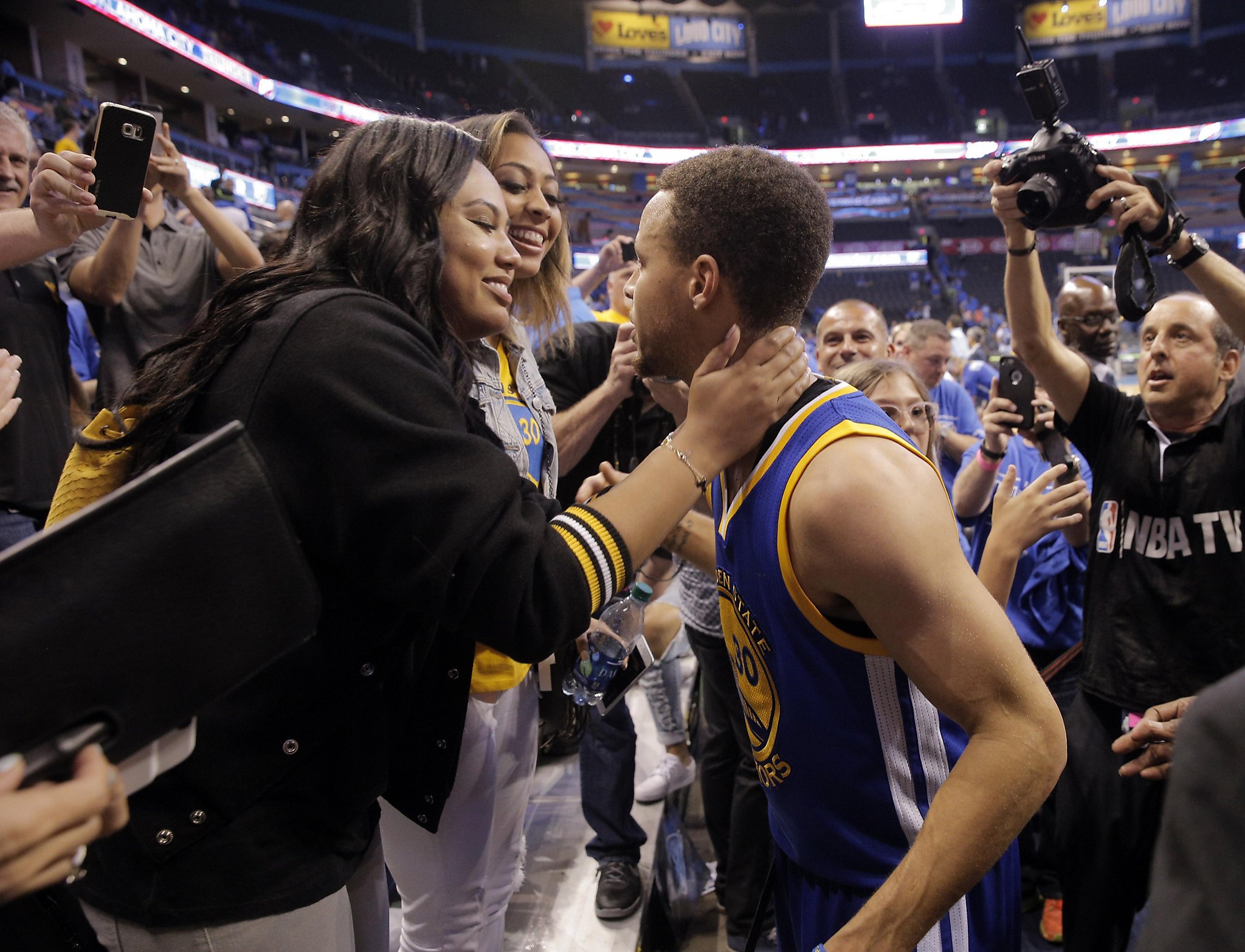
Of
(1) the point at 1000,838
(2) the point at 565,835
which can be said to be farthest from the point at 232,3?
(1) the point at 1000,838

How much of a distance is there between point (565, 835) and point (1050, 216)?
2.85 meters

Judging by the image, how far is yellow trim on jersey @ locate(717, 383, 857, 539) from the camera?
1.28m

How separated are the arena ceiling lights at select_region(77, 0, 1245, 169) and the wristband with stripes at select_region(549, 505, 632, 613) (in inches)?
680

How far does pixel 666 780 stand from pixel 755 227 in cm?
291

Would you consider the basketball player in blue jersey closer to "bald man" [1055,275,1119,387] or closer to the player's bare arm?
the player's bare arm

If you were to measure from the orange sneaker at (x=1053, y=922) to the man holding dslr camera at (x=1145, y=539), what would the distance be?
1.90 ft

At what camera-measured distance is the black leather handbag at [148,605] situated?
2.15ft

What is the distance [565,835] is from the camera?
3.34 metres

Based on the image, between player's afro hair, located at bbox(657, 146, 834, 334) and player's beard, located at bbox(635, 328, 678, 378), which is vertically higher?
player's afro hair, located at bbox(657, 146, 834, 334)

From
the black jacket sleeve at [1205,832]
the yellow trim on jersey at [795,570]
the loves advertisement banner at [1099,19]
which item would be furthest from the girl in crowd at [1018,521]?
the loves advertisement banner at [1099,19]

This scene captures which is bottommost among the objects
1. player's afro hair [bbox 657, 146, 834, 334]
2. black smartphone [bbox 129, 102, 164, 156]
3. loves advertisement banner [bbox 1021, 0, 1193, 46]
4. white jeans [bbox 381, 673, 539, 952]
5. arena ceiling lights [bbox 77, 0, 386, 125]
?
white jeans [bbox 381, 673, 539, 952]

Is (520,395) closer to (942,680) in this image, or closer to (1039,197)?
(942,680)

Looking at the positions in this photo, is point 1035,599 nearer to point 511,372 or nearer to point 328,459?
point 511,372

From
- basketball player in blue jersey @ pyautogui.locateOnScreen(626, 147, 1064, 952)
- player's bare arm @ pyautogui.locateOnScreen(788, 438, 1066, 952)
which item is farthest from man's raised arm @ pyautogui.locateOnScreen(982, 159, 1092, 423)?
player's bare arm @ pyautogui.locateOnScreen(788, 438, 1066, 952)
